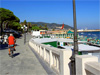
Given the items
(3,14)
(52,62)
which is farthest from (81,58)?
(3,14)

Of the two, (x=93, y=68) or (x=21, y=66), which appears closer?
(x=93, y=68)

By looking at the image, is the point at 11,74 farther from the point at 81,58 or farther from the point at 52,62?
the point at 81,58

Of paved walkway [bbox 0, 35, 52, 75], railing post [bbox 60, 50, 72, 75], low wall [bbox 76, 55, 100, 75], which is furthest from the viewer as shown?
paved walkway [bbox 0, 35, 52, 75]

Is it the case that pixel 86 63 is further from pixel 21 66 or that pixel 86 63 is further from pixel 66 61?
pixel 21 66

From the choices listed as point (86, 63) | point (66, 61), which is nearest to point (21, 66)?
point (66, 61)

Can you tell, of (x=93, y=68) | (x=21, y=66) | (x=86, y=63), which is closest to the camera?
(x=93, y=68)

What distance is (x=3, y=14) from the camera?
3775 cm

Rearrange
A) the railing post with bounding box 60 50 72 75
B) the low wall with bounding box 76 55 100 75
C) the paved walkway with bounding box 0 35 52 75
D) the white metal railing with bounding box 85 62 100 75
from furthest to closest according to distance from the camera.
A: the paved walkway with bounding box 0 35 52 75 < the railing post with bounding box 60 50 72 75 < the low wall with bounding box 76 55 100 75 < the white metal railing with bounding box 85 62 100 75

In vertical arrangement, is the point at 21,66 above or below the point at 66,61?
below

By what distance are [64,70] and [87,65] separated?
1316 millimetres

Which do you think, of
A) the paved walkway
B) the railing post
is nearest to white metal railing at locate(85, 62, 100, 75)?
the railing post

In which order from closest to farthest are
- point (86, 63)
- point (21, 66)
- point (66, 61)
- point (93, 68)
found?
point (93, 68)
point (86, 63)
point (66, 61)
point (21, 66)

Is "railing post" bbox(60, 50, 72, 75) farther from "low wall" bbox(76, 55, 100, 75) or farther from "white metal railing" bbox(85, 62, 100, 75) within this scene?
"white metal railing" bbox(85, 62, 100, 75)

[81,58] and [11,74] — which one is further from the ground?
[81,58]
